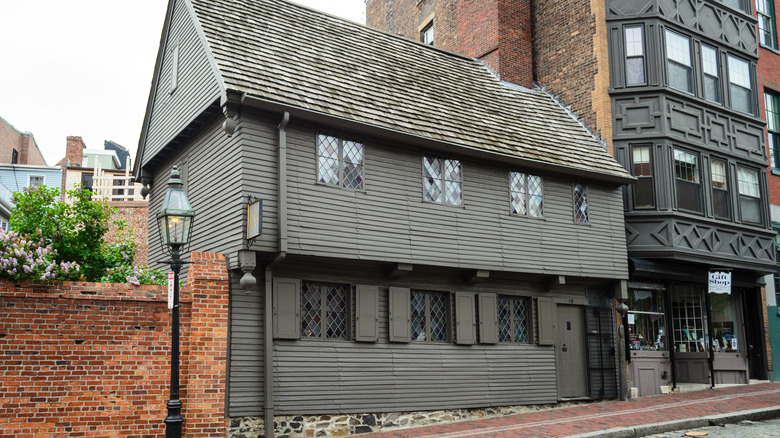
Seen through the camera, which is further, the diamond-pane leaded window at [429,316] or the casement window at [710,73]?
the casement window at [710,73]

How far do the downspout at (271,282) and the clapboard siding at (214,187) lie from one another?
65cm

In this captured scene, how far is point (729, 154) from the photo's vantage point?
19875 millimetres

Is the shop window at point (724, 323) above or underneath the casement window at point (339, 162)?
underneath

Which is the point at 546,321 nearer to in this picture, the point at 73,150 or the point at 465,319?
the point at 465,319

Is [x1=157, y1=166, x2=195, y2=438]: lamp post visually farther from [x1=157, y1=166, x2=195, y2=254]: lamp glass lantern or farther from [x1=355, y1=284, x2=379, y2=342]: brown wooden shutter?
[x1=355, y1=284, x2=379, y2=342]: brown wooden shutter

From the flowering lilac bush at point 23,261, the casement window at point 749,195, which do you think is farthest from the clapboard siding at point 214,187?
the casement window at point 749,195

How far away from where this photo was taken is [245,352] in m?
11.8

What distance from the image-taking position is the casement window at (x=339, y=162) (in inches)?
511

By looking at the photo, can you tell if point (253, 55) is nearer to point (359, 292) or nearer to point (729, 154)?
point (359, 292)

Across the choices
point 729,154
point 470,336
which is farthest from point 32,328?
point 729,154

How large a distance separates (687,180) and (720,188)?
1662 mm

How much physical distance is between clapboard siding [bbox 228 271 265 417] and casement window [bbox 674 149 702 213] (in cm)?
1175

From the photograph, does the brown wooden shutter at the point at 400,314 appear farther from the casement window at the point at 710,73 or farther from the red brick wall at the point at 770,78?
the red brick wall at the point at 770,78

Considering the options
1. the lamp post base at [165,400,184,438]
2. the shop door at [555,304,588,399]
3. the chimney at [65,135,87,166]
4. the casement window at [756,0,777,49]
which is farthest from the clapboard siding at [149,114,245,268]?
the chimney at [65,135,87,166]
